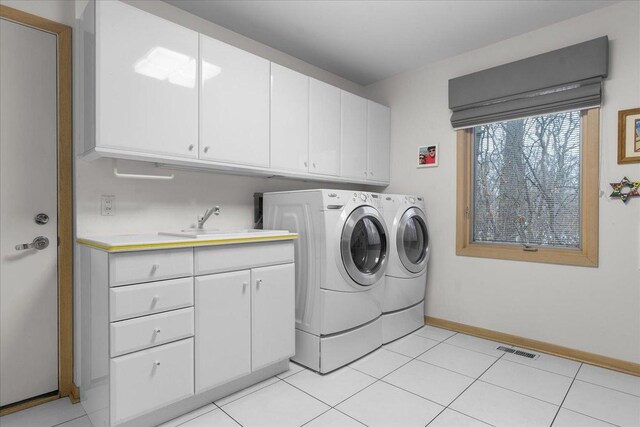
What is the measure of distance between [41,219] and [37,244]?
5.5 inches

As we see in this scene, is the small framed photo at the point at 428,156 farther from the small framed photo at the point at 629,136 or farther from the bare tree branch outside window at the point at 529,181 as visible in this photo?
the small framed photo at the point at 629,136

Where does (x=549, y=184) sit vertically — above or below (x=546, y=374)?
above

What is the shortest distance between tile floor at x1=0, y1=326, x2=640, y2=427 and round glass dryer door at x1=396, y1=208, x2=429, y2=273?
2.53 ft

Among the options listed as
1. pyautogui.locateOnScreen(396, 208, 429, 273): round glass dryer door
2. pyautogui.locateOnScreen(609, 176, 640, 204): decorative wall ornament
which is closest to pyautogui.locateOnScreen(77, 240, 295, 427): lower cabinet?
pyautogui.locateOnScreen(396, 208, 429, 273): round glass dryer door

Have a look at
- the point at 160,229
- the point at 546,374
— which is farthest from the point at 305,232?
the point at 546,374

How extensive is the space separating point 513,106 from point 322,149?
1549mm

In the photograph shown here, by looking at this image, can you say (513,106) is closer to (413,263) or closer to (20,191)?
(413,263)

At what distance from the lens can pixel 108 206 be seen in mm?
2027

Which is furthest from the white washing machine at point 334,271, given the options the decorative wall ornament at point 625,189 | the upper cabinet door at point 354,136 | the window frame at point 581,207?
the decorative wall ornament at point 625,189

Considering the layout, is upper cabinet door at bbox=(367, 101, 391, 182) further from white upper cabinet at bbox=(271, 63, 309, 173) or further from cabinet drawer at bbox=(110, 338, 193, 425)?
cabinet drawer at bbox=(110, 338, 193, 425)

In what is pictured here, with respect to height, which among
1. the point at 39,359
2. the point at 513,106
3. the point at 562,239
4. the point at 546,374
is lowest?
the point at 546,374

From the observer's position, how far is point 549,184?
265 centimetres

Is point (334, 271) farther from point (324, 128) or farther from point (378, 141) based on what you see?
point (378, 141)

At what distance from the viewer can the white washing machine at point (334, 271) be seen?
2.25 m
